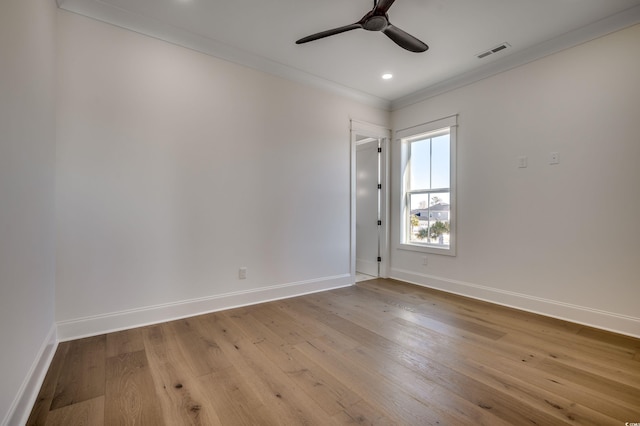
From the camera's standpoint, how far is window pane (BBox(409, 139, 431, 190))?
4.29m

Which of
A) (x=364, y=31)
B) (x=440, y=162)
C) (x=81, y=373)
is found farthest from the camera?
(x=440, y=162)

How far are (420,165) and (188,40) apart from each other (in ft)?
11.2

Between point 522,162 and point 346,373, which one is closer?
point 346,373

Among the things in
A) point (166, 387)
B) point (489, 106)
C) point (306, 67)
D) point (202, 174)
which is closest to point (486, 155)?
point (489, 106)

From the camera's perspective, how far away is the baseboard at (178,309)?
241 centimetres

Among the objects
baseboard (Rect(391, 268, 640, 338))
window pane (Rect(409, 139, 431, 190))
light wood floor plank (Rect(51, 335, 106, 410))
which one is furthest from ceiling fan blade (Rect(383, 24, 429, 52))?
light wood floor plank (Rect(51, 335, 106, 410))

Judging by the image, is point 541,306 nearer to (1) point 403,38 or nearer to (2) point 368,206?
(2) point 368,206

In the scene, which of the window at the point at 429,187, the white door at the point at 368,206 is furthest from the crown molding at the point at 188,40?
the window at the point at 429,187

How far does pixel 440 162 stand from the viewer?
4102mm

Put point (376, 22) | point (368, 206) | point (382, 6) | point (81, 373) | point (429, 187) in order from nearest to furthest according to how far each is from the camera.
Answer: point (81, 373), point (382, 6), point (376, 22), point (429, 187), point (368, 206)

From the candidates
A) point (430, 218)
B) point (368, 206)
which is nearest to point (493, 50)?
point (430, 218)

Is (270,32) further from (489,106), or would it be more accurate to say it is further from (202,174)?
(489,106)

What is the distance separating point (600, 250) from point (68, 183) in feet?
15.6

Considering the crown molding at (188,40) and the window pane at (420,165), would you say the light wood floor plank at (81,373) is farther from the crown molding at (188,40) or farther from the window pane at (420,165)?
the window pane at (420,165)
